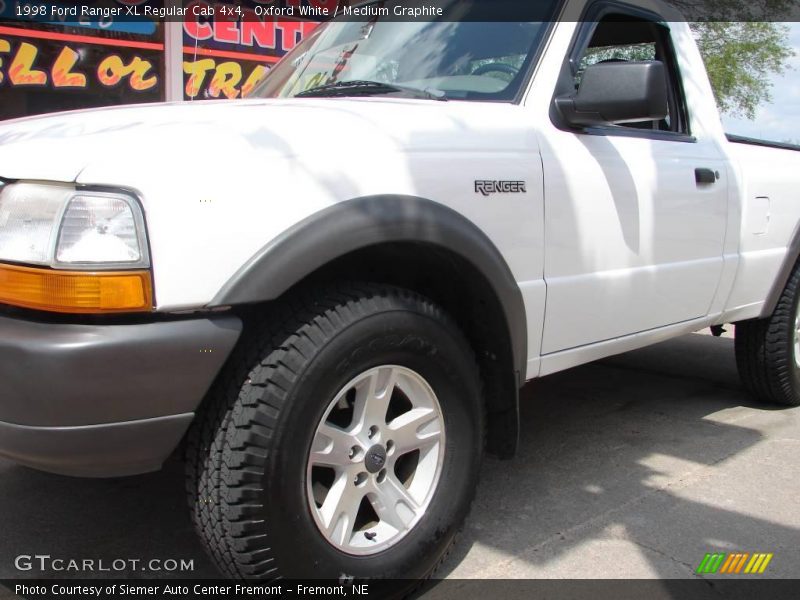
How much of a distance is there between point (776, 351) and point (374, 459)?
278 cm

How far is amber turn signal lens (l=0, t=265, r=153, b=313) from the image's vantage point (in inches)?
70.8

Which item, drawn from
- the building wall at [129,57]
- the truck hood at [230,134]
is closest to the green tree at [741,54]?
the building wall at [129,57]

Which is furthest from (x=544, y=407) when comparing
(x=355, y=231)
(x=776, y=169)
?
(x=355, y=231)

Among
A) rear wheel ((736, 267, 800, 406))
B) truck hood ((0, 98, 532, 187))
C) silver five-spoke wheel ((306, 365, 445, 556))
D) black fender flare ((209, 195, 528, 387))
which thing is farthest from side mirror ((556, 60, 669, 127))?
rear wheel ((736, 267, 800, 406))

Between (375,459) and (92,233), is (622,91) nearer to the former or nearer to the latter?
(375,459)

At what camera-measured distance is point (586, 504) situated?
10.2ft

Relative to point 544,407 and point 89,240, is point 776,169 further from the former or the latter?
point 89,240

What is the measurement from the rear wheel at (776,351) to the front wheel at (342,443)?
7.72 ft

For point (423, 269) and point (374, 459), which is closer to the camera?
point (374, 459)

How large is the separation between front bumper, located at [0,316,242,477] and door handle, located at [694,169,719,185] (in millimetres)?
2248

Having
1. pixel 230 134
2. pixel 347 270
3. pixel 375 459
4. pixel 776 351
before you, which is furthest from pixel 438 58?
pixel 776 351

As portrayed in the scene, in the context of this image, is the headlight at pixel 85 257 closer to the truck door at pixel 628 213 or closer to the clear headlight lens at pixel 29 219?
the clear headlight lens at pixel 29 219

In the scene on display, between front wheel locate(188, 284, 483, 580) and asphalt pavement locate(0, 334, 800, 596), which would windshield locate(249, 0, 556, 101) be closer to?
front wheel locate(188, 284, 483, 580)

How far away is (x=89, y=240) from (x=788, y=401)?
3.83 meters
